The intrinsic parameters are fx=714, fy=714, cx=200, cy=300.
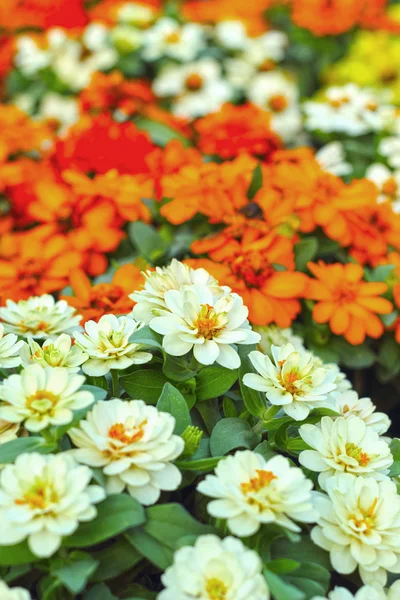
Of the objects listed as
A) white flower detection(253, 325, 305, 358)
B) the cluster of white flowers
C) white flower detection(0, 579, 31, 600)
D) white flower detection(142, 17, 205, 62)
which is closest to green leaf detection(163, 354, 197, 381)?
white flower detection(253, 325, 305, 358)

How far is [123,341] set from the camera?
0.90m

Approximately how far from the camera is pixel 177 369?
0.93 meters

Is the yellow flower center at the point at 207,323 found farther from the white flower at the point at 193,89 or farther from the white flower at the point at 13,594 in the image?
the white flower at the point at 193,89

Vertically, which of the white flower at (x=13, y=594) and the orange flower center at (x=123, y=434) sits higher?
the orange flower center at (x=123, y=434)

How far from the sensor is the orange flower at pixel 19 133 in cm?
182

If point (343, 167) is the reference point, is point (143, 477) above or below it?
above

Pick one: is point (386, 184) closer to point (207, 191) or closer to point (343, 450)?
point (207, 191)

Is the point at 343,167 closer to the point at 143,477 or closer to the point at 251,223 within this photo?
the point at 251,223

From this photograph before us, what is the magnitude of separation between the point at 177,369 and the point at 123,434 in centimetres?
17

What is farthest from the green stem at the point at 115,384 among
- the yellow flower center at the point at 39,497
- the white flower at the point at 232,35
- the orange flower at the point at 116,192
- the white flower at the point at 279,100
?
the white flower at the point at 232,35

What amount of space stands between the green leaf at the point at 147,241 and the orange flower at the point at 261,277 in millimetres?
151

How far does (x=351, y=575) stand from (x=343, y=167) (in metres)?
1.06

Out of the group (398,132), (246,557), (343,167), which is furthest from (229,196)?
(246,557)

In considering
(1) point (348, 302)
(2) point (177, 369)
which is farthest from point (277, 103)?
(2) point (177, 369)
